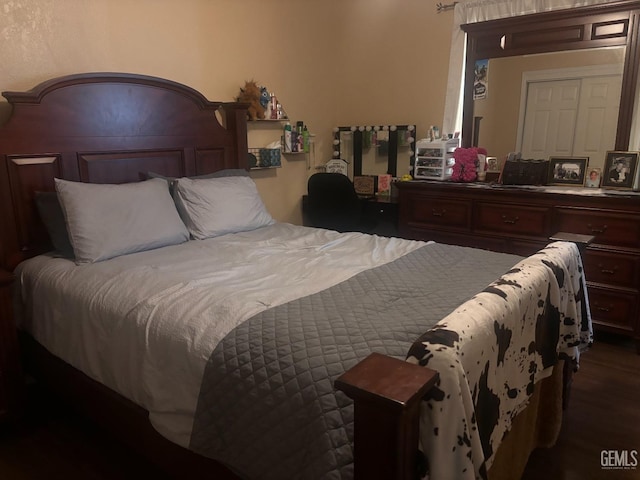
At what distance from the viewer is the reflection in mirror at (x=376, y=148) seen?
12.6 feet

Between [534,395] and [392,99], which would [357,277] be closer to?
[534,395]

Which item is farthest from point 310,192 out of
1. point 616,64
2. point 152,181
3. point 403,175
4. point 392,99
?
point 616,64

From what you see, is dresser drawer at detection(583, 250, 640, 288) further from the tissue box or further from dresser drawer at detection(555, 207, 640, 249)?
the tissue box

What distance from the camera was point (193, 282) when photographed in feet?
5.67

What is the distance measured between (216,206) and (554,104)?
2396 millimetres

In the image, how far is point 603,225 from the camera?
2.73 metres

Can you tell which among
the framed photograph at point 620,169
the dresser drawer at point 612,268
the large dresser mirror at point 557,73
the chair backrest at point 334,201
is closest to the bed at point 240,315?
the chair backrest at point 334,201

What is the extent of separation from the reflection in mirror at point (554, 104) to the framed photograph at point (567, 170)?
80 mm

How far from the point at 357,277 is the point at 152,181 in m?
1.29

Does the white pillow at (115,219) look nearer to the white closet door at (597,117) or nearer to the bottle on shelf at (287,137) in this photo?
the bottle on shelf at (287,137)

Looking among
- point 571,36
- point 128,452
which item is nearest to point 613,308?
point 571,36

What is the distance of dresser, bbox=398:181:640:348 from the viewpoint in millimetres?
2695

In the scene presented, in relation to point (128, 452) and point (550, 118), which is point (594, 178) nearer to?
point (550, 118)

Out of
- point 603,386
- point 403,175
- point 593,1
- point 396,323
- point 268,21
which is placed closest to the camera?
point 396,323
